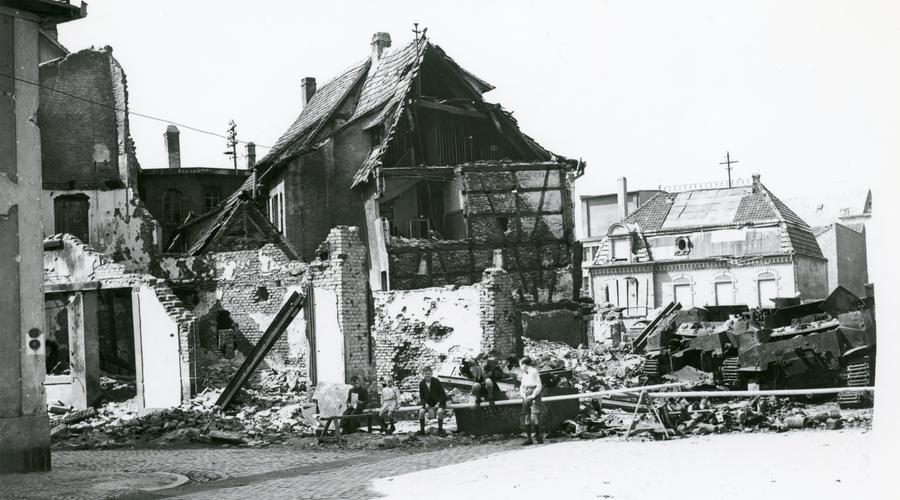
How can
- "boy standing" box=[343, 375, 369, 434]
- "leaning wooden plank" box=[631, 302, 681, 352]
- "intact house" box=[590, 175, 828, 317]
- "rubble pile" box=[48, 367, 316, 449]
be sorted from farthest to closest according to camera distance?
"intact house" box=[590, 175, 828, 317] < "leaning wooden plank" box=[631, 302, 681, 352] < "rubble pile" box=[48, 367, 316, 449] < "boy standing" box=[343, 375, 369, 434]

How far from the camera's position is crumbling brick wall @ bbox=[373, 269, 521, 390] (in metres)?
25.0

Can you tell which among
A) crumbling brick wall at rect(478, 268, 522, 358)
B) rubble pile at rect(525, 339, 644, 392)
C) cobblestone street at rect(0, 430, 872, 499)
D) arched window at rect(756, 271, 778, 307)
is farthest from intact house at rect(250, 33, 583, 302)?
arched window at rect(756, 271, 778, 307)

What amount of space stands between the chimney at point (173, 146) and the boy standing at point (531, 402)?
34556 mm

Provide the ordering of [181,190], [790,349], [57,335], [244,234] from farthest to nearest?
[181,190] < [244,234] < [57,335] < [790,349]

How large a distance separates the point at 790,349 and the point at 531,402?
625 centimetres

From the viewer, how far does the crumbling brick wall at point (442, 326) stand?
82.1 ft

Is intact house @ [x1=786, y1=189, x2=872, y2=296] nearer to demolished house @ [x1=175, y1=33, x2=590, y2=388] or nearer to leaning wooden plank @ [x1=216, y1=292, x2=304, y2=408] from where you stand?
Result: demolished house @ [x1=175, y1=33, x2=590, y2=388]

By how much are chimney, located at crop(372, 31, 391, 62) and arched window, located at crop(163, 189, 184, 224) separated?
11.0m

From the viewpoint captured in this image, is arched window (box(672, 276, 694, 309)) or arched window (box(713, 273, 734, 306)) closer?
arched window (box(713, 273, 734, 306))

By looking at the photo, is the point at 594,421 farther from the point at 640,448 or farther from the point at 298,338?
the point at 298,338

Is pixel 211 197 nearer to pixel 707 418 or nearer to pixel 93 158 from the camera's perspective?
pixel 93 158

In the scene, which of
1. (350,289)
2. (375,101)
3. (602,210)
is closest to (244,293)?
(350,289)

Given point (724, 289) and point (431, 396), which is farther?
point (724, 289)

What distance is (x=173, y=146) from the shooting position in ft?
152
